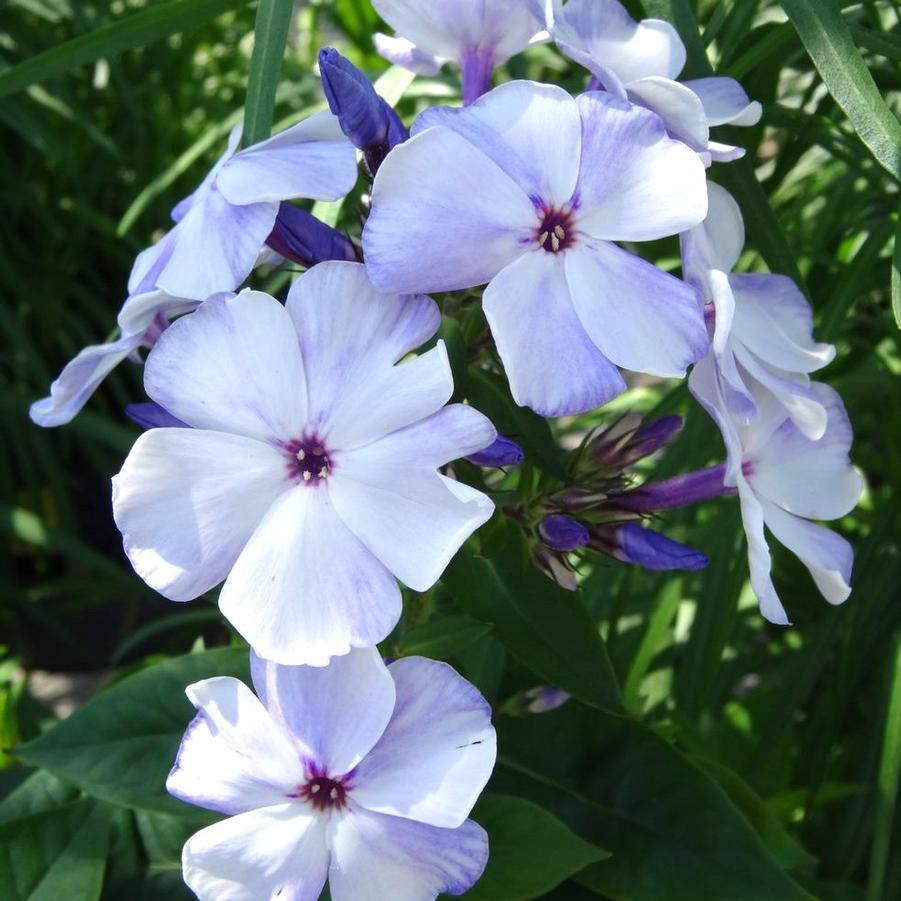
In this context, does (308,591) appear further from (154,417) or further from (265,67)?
(265,67)

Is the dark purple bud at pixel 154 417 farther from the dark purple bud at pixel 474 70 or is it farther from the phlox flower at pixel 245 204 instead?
the dark purple bud at pixel 474 70

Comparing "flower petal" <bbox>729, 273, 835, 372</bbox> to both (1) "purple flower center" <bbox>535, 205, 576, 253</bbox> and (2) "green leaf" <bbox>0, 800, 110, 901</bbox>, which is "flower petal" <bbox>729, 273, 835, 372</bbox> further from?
(2) "green leaf" <bbox>0, 800, 110, 901</bbox>

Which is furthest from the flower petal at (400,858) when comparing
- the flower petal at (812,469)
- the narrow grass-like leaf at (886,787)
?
the narrow grass-like leaf at (886,787)

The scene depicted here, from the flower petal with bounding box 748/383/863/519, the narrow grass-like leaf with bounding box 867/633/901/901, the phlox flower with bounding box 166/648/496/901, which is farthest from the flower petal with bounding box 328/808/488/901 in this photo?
the narrow grass-like leaf with bounding box 867/633/901/901

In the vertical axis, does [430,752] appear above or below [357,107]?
below

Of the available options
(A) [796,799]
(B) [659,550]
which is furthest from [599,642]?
(A) [796,799]

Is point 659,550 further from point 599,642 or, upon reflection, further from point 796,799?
point 796,799

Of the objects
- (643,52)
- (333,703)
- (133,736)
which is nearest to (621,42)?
(643,52)
